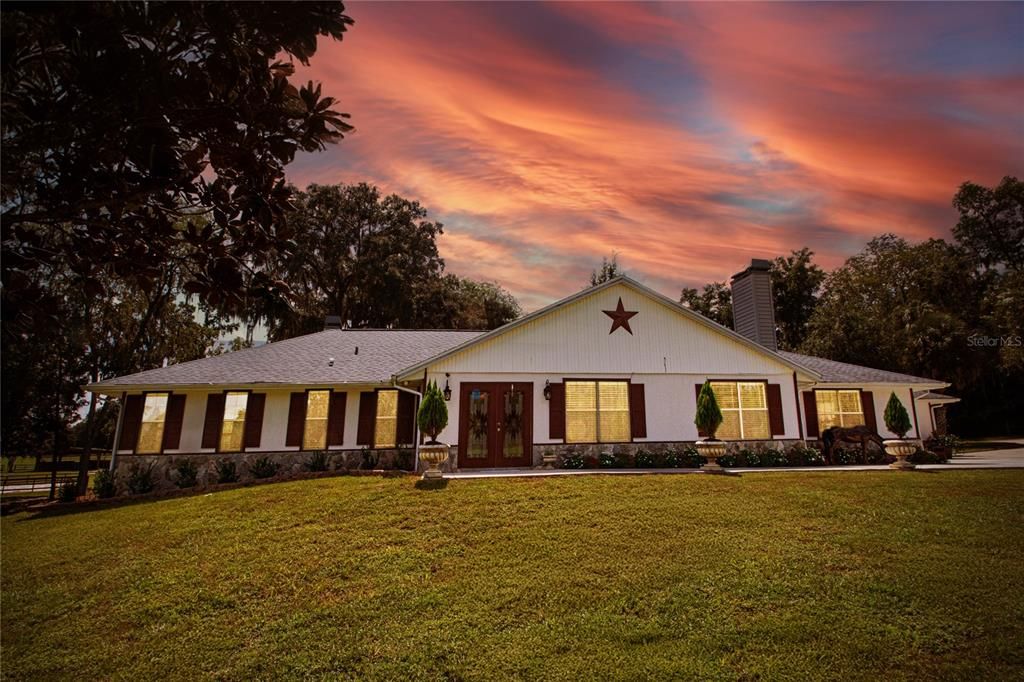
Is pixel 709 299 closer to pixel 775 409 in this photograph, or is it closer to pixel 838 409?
pixel 838 409

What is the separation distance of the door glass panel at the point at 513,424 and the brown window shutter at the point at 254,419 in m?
8.25

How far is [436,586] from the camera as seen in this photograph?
7035mm

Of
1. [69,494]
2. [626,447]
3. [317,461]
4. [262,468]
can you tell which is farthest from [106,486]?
[626,447]

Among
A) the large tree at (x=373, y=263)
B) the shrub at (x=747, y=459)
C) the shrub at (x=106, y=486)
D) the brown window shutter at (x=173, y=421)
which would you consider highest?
the large tree at (x=373, y=263)

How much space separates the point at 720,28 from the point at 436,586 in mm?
7860

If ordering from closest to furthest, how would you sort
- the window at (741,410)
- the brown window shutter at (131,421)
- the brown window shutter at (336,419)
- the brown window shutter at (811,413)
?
the brown window shutter at (131,421), the window at (741,410), the brown window shutter at (336,419), the brown window shutter at (811,413)

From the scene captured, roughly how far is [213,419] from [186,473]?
1.81 metres

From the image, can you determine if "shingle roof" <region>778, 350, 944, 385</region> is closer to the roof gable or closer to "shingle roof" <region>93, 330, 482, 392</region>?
the roof gable

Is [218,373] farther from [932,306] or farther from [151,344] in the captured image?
[932,306]

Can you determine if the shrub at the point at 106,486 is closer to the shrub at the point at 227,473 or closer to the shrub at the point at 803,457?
the shrub at the point at 227,473

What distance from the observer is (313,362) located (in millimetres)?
18781

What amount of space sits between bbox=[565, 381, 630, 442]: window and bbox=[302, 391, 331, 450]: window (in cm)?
817

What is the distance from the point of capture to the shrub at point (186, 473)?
16.0 meters

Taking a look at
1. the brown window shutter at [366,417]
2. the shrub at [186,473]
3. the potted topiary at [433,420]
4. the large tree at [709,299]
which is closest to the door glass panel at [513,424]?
the potted topiary at [433,420]
